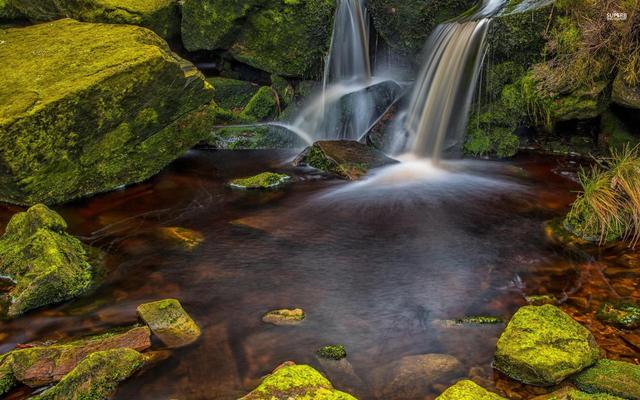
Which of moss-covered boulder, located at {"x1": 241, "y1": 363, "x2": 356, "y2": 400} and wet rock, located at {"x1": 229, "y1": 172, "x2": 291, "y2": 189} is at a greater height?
moss-covered boulder, located at {"x1": 241, "y1": 363, "x2": 356, "y2": 400}

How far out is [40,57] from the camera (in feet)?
28.0

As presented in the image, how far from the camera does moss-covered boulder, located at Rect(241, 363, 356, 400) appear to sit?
3.34 meters

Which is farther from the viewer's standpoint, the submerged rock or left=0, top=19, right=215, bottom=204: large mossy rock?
left=0, top=19, right=215, bottom=204: large mossy rock

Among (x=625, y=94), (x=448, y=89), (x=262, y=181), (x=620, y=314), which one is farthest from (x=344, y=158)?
(x=620, y=314)

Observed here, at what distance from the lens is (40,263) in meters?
5.41

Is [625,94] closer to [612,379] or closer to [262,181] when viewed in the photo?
[612,379]

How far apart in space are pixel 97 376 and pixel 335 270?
9.33 ft

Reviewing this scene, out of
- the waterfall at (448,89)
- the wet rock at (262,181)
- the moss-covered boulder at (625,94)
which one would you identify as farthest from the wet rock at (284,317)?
the moss-covered boulder at (625,94)

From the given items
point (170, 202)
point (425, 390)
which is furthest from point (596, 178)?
point (170, 202)

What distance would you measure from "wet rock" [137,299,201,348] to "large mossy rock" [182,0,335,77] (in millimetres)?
9045

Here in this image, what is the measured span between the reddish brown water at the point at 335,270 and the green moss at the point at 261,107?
3745 millimetres

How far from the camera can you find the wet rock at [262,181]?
8875 mm

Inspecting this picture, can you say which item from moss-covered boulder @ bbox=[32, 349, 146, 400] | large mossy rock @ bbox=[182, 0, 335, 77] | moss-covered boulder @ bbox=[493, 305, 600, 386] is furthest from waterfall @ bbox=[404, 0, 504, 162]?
moss-covered boulder @ bbox=[32, 349, 146, 400]

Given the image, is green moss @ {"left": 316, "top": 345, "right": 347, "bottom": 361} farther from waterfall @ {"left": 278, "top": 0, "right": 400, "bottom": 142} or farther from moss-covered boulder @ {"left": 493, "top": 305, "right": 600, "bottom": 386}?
waterfall @ {"left": 278, "top": 0, "right": 400, "bottom": 142}
